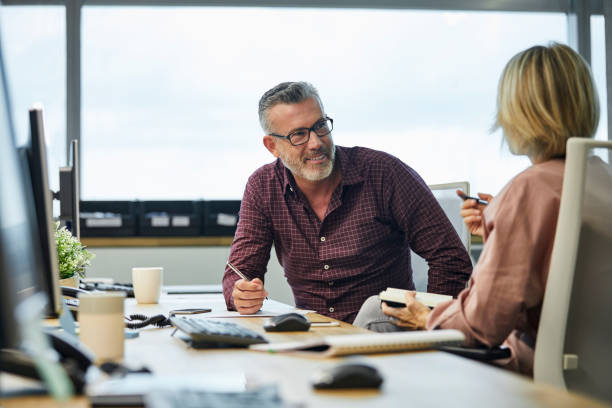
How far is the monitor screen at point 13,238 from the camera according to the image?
25.0 inches

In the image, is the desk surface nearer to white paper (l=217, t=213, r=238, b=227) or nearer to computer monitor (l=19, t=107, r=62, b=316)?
computer monitor (l=19, t=107, r=62, b=316)

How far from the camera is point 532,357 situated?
1.25m

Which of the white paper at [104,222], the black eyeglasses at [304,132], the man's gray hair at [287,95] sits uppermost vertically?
the man's gray hair at [287,95]

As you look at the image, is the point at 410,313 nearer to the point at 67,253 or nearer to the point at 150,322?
the point at 150,322

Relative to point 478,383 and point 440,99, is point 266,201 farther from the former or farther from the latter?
point 440,99

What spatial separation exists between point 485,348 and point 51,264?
0.78 metres

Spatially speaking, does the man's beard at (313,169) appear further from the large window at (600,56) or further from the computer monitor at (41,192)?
the large window at (600,56)

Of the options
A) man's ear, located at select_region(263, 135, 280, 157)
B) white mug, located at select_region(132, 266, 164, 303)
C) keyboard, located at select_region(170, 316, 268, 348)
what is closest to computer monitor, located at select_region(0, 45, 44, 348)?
keyboard, located at select_region(170, 316, 268, 348)

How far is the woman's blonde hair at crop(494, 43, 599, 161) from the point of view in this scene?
4.20 feet

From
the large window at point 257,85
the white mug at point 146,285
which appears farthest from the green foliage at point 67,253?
the large window at point 257,85

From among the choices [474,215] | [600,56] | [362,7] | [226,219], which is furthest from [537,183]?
[600,56]

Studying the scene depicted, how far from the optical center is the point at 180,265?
4.09 metres

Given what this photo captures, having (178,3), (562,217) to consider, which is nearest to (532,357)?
(562,217)

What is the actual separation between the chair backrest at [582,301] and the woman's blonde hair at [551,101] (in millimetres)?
93
